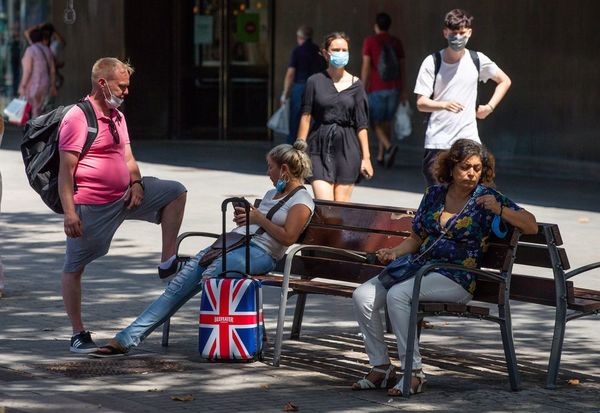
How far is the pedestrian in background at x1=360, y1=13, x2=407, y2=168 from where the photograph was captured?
62.3 feet

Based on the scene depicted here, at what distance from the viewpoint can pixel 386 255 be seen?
24.9 feet

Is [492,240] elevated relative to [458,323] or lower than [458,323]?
elevated

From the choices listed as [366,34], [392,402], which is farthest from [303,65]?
[392,402]

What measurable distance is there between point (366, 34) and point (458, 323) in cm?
1197

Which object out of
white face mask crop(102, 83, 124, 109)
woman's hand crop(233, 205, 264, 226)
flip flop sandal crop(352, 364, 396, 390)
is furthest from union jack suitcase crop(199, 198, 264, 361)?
white face mask crop(102, 83, 124, 109)

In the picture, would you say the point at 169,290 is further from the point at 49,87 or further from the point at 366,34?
the point at 49,87

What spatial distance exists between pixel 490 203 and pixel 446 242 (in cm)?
30

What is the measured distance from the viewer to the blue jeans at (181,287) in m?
7.95

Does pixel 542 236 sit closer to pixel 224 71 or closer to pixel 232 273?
pixel 232 273

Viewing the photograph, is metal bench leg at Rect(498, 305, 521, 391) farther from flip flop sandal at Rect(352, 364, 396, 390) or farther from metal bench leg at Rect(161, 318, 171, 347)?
metal bench leg at Rect(161, 318, 171, 347)

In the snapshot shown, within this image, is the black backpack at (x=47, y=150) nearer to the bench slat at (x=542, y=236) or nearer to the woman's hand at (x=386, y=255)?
the woman's hand at (x=386, y=255)

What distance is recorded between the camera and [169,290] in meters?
8.05

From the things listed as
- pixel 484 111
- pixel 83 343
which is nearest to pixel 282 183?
pixel 83 343

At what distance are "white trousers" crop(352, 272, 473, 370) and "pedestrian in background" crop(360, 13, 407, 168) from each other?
1154cm
